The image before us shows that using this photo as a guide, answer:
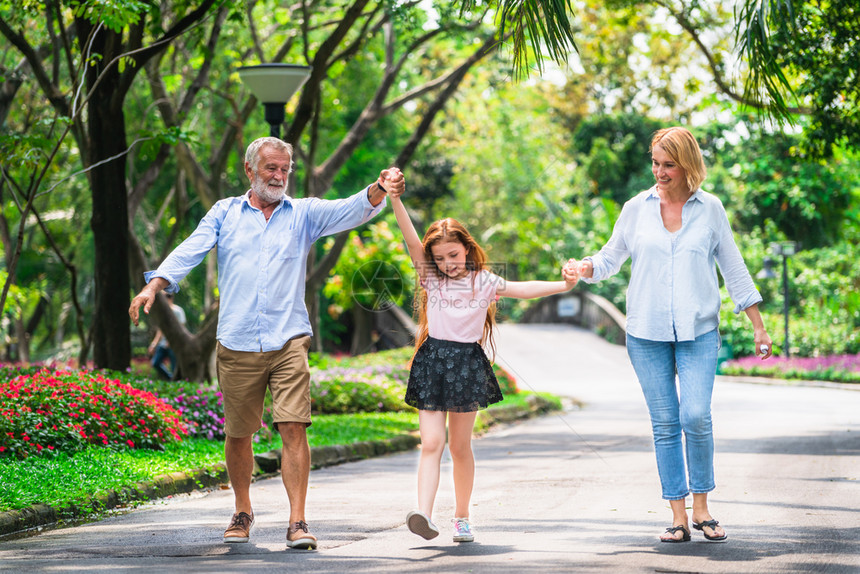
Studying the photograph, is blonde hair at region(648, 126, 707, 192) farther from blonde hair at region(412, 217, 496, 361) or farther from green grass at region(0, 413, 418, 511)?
green grass at region(0, 413, 418, 511)

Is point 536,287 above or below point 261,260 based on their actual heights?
below

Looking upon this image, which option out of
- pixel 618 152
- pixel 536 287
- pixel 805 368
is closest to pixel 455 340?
pixel 536 287

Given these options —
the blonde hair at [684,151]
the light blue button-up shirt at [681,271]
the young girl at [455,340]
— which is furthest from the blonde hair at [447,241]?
the blonde hair at [684,151]

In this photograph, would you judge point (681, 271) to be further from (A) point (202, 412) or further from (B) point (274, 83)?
(B) point (274, 83)

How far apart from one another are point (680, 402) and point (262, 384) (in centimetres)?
227

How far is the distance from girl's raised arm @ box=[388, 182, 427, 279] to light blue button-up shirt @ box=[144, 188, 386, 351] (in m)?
0.16

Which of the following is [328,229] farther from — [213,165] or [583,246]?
[583,246]

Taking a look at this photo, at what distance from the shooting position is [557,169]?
42.2 metres

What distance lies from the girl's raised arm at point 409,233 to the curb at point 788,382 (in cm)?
2087

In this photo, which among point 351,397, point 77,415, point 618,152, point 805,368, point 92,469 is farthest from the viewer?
point 618,152

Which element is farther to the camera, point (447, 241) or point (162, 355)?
point (162, 355)

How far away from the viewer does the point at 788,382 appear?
27078 millimetres

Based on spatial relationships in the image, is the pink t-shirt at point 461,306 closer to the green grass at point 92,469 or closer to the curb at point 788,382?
the green grass at point 92,469

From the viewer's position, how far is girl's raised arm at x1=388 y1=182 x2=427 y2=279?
5.89m
